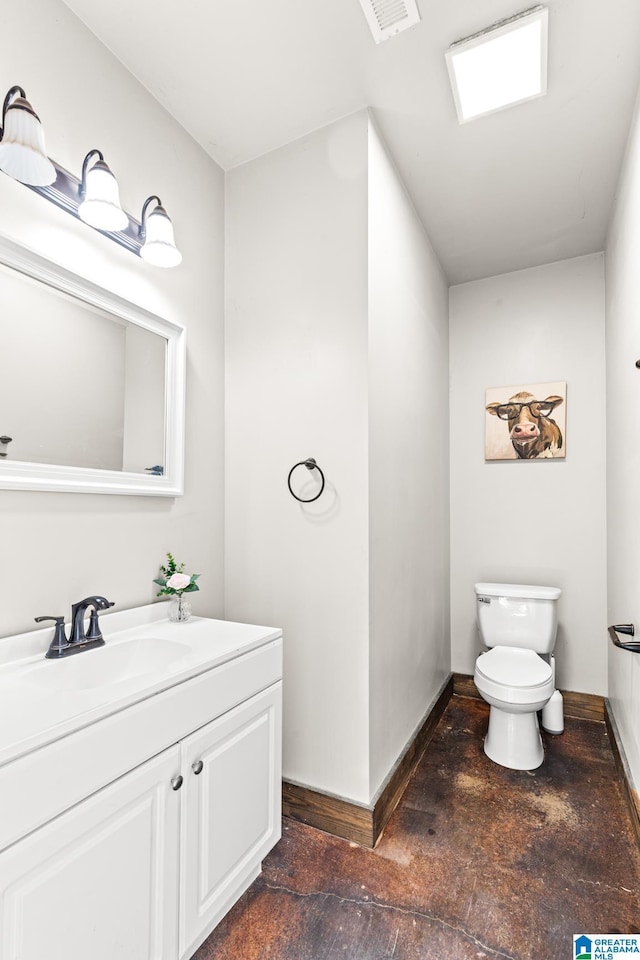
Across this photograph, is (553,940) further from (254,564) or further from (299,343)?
(299,343)

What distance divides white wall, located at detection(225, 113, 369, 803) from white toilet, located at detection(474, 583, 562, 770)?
2.67 ft

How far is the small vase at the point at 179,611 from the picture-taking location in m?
1.67

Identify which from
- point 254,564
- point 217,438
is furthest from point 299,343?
point 254,564

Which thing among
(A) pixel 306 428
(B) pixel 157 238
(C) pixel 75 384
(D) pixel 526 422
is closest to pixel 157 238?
(B) pixel 157 238

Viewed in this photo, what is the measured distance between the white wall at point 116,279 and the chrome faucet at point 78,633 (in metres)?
0.07

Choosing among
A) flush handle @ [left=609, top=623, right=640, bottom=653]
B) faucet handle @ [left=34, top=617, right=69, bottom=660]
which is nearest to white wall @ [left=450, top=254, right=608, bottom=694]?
flush handle @ [left=609, top=623, right=640, bottom=653]

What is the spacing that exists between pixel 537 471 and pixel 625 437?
0.94m

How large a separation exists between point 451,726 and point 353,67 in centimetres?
297

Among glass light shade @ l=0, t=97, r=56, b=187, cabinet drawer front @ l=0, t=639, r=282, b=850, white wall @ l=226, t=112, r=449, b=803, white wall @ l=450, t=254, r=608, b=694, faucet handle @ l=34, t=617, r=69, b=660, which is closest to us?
cabinet drawer front @ l=0, t=639, r=282, b=850

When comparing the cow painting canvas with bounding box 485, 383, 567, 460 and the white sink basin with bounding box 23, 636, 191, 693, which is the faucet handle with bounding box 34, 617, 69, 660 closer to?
the white sink basin with bounding box 23, 636, 191, 693

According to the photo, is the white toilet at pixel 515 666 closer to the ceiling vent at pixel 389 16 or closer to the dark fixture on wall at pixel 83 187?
the dark fixture on wall at pixel 83 187

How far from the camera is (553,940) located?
1.31 m

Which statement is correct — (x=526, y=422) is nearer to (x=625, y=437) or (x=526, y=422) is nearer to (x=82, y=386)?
(x=625, y=437)

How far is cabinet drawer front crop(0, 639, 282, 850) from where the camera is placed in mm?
813
